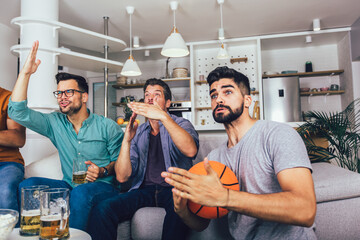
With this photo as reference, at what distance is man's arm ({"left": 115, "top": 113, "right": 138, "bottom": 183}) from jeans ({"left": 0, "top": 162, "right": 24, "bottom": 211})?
0.65 meters

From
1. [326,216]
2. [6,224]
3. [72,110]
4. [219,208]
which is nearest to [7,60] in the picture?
[72,110]

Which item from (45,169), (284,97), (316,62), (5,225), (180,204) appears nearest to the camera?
(5,225)

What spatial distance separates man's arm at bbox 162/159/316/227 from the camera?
3.02 ft

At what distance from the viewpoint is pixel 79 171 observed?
1580 mm

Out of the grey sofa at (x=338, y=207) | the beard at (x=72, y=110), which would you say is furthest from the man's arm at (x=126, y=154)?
the grey sofa at (x=338, y=207)

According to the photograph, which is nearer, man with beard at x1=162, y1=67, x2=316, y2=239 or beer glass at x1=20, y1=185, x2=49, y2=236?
man with beard at x1=162, y1=67, x2=316, y2=239

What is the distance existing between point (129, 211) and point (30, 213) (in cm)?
67

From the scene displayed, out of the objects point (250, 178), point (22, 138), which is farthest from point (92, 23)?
point (250, 178)

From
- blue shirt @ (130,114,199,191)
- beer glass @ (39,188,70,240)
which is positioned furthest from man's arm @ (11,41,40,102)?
beer glass @ (39,188,70,240)

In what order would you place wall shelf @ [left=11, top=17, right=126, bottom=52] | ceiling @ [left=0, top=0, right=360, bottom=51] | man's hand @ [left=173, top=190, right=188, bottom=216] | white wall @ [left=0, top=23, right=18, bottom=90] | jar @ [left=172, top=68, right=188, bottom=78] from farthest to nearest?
jar @ [left=172, top=68, right=188, bottom=78] < white wall @ [left=0, top=23, right=18, bottom=90] < ceiling @ [left=0, top=0, right=360, bottom=51] < wall shelf @ [left=11, top=17, right=126, bottom=52] < man's hand @ [left=173, top=190, right=188, bottom=216]

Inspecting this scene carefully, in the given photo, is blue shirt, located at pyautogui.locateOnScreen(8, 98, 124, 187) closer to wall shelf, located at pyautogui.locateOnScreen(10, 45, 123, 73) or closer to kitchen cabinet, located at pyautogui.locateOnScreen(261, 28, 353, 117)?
wall shelf, located at pyautogui.locateOnScreen(10, 45, 123, 73)

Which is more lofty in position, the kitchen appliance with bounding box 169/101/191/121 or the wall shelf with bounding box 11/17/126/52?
the wall shelf with bounding box 11/17/126/52

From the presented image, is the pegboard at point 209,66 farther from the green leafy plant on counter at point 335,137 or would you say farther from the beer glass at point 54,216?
the beer glass at point 54,216

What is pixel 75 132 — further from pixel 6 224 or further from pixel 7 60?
pixel 7 60
